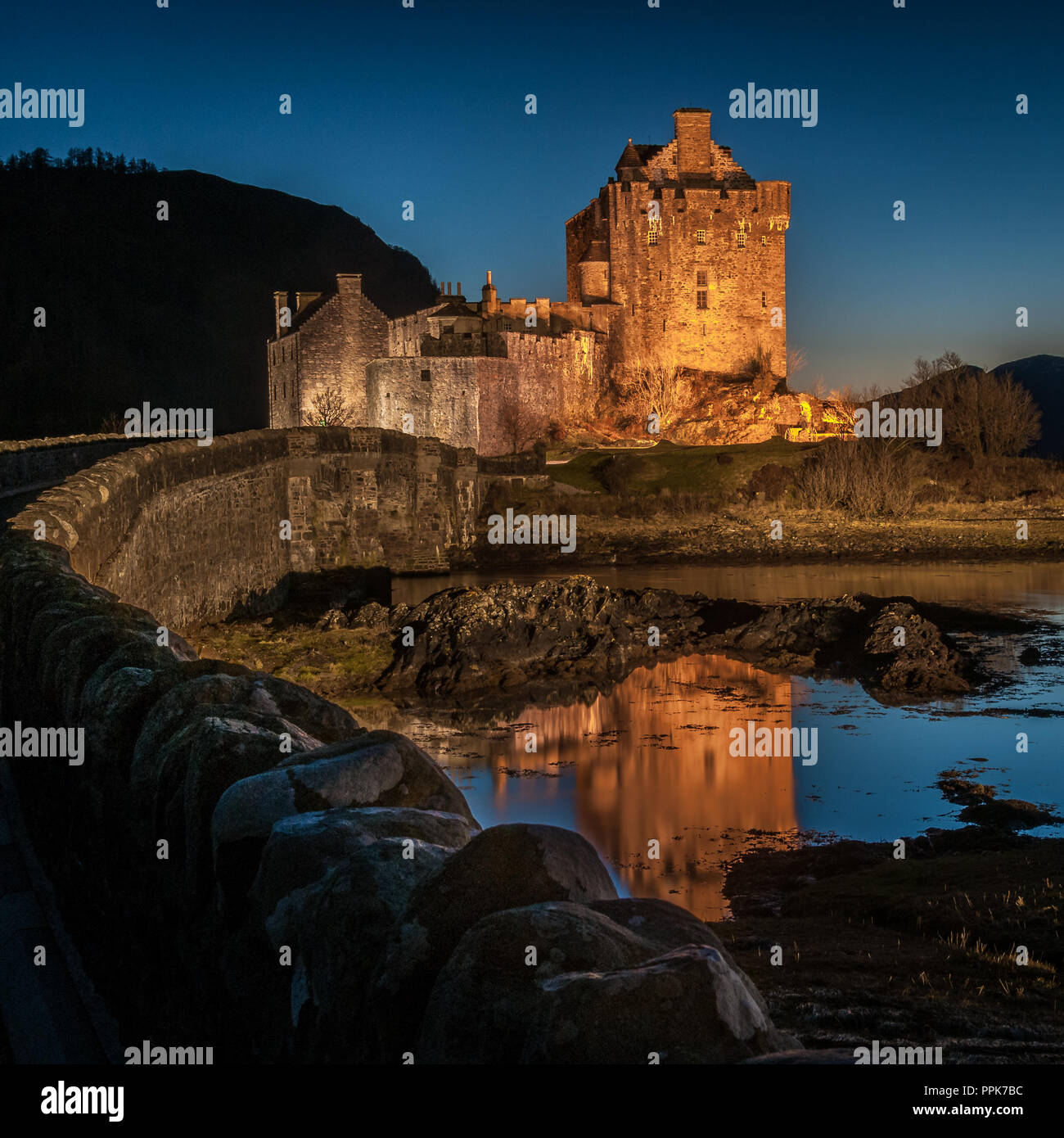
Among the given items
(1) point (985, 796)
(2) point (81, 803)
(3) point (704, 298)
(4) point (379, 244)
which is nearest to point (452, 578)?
(1) point (985, 796)

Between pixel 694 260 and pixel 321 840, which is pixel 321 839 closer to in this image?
pixel 321 840

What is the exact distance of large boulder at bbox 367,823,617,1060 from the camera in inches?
105

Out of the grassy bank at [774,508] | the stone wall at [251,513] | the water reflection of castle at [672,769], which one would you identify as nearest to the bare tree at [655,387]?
the grassy bank at [774,508]

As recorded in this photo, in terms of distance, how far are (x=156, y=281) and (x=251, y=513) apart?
106 m

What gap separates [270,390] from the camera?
69312mm

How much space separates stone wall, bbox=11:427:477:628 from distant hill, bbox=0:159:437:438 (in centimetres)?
2425

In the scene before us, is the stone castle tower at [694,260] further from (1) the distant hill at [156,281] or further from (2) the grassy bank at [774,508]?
(1) the distant hill at [156,281]

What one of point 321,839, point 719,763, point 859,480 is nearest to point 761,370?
point 859,480

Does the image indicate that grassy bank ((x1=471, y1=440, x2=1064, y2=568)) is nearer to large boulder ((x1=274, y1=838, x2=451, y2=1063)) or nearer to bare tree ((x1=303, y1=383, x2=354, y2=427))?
bare tree ((x1=303, y1=383, x2=354, y2=427))

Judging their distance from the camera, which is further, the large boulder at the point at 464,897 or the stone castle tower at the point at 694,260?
the stone castle tower at the point at 694,260

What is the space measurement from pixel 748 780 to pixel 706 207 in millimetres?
64232

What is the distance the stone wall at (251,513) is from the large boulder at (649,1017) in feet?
27.4

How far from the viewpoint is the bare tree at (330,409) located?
6406 cm

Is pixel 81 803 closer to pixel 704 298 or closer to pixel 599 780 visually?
pixel 599 780
